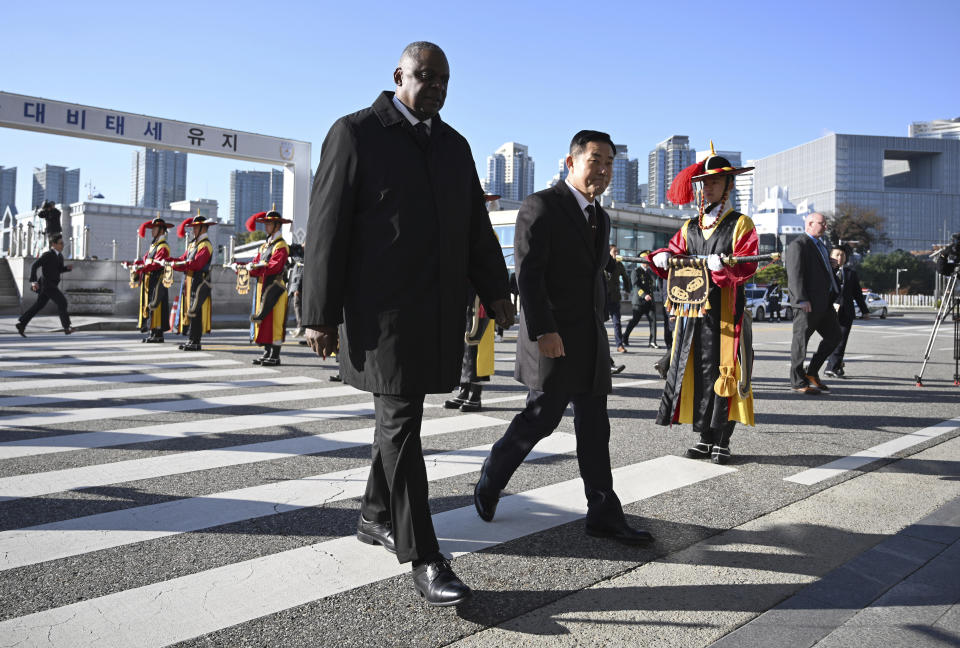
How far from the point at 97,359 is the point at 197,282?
1984 mm

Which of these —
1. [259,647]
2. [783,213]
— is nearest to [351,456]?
[259,647]

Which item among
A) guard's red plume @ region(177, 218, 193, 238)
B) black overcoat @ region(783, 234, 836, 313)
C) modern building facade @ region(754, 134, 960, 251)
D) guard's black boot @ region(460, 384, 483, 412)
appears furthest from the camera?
modern building facade @ region(754, 134, 960, 251)

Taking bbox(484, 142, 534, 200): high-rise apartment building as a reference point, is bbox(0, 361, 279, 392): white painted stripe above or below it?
below

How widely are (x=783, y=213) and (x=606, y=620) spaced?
14753 centimetres

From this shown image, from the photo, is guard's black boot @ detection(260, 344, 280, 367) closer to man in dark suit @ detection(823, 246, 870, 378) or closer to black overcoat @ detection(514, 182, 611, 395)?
black overcoat @ detection(514, 182, 611, 395)

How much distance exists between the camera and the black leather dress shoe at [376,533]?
2959 mm

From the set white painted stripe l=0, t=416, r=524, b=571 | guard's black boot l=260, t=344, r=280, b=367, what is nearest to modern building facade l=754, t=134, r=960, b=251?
guard's black boot l=260, t=344, r=280, b=367

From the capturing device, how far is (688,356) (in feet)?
15.5

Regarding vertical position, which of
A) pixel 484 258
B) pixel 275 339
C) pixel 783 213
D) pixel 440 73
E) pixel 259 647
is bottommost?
pixel 259 647

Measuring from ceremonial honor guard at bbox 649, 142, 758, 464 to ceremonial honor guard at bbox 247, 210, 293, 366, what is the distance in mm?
6069

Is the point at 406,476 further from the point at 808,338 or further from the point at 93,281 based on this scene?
the point at 93,281

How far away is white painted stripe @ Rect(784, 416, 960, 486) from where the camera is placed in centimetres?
436

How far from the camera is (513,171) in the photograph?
174m

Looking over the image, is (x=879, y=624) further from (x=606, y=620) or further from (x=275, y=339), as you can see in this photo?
(x=275, y=339)
